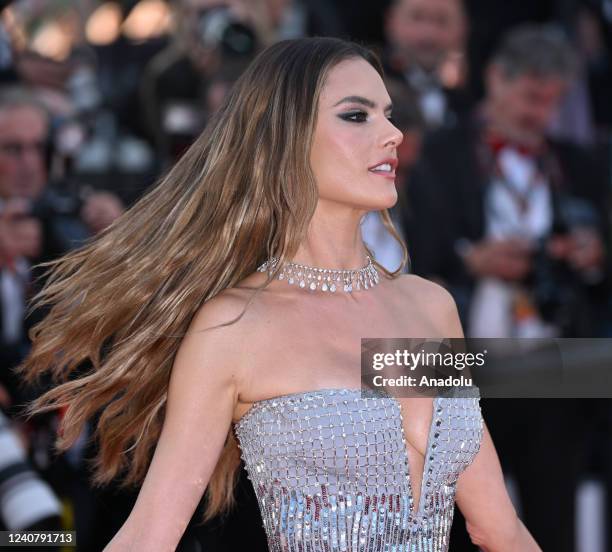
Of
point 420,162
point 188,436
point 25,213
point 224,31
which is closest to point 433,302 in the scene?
point 188,436

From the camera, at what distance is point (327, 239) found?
290 centimetres

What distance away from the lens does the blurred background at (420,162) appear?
4.41 m

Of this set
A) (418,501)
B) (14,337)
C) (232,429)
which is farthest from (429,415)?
(14,337)

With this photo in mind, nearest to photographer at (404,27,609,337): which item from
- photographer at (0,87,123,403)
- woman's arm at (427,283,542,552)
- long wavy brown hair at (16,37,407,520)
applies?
photographer at (0,87,123,403)

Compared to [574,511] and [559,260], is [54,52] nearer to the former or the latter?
[559,260]

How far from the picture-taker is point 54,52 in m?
5.36

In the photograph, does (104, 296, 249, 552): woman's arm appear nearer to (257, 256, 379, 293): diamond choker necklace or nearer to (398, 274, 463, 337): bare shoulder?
(257, 256, 379, 293): diamond choker necklace

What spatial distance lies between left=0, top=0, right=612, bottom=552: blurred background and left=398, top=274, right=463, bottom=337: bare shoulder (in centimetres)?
145

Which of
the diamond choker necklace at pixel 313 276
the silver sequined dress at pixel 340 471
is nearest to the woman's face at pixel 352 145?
the diamond choker necklace at pixel 313 276

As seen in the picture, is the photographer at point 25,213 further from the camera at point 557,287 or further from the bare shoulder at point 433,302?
the camera at point 557,287

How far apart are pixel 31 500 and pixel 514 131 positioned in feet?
8.44

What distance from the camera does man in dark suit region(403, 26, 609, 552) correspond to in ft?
15.3

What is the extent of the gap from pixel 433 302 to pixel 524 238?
185cm

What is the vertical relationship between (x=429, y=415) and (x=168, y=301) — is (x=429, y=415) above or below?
below
